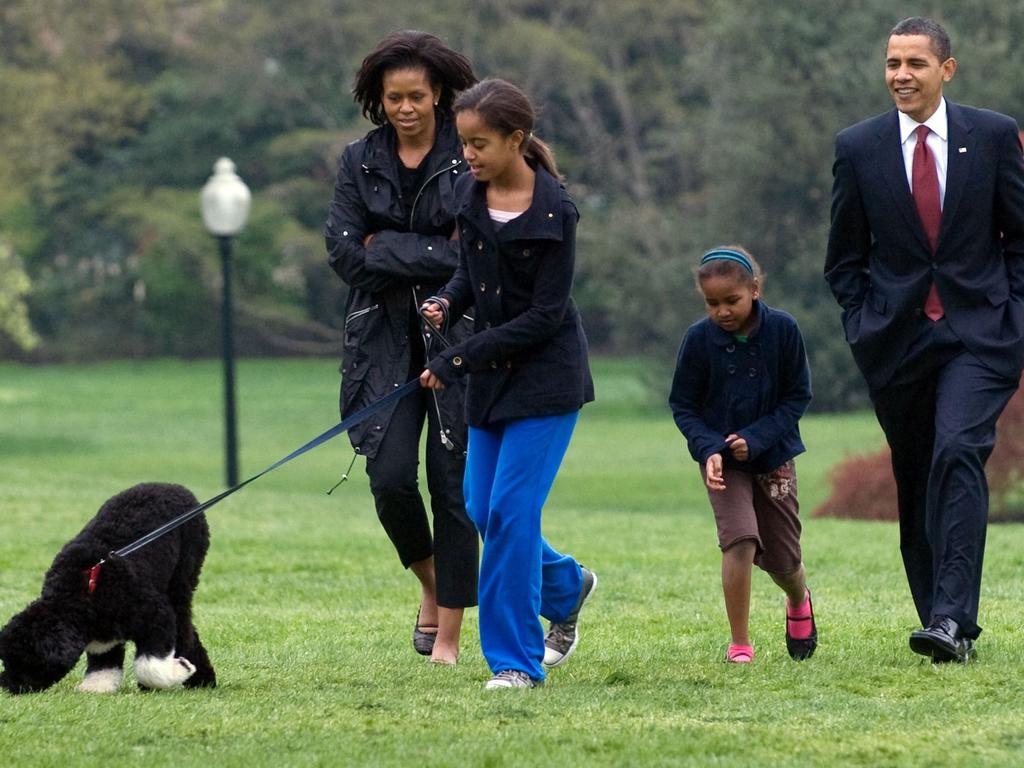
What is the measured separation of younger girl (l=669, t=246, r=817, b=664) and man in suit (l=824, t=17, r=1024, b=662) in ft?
0.99

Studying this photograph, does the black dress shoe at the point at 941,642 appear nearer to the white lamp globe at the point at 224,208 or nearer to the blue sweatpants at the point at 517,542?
the blue sweatpants at the point at 517,542

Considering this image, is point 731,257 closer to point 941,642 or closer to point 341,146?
point 941,642

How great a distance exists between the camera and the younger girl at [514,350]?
6.21 meters

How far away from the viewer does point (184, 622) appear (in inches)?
261

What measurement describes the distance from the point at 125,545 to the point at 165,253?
5394cm

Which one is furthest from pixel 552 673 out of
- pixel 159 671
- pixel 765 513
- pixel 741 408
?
pixel 159 671

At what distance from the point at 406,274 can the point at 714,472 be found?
137cm

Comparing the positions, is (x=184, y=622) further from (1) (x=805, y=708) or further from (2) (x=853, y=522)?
(2) (x=853, y=522)

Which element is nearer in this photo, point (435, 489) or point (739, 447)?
point (739, 447)

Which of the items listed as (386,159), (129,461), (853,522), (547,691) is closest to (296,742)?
(547,691)

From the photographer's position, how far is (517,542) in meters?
6.30

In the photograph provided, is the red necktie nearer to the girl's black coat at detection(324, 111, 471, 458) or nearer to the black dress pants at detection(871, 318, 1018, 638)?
the black dress pants at detection(871, 318, 1018, 638)

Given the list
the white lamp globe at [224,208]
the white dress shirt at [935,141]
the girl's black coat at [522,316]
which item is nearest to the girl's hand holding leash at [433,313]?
the girl's black coat at [522,316]

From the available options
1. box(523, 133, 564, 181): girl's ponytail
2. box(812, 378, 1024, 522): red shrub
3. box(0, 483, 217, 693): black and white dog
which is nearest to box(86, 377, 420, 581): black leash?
box(0, 483, 217, 693): black and white dog
